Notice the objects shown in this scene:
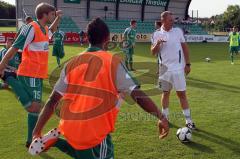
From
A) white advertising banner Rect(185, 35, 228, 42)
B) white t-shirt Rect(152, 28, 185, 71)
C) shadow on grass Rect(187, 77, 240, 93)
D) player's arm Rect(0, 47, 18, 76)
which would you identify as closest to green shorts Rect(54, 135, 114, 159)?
player's arm Rect(0, 47, 18, 76)

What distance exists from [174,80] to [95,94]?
4067 mm

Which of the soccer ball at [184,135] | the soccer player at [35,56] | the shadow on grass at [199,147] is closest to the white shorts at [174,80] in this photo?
the soccer ball at [184,135]

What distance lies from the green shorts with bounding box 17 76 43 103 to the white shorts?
248cm

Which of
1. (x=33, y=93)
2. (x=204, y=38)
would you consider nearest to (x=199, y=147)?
(x=33, y=93)

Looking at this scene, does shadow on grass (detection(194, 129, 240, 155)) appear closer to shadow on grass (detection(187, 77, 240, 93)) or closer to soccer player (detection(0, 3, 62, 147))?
soccer player (detection(0, 3, 62, 147))

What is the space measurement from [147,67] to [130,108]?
9.38m

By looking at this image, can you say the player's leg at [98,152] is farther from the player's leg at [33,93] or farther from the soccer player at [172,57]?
the soccer player at [172,57]

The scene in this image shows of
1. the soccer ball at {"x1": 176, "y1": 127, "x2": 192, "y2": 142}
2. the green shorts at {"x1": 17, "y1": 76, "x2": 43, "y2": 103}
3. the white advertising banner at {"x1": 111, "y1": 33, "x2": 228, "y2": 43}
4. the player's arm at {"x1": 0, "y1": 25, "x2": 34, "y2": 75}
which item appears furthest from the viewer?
the white advertising banner at {"x1": 111, "y1": 33, "x2": 228, "y2": 43}

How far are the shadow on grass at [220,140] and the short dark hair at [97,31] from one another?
3759 mm

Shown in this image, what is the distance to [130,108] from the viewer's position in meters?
9.47

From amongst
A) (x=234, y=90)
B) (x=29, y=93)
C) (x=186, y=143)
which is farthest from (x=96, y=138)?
(x=234, y=90)

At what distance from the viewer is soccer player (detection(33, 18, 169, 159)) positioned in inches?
128

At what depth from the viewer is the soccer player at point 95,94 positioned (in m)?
3.25

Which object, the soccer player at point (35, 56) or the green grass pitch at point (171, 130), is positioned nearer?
the soccer player at point (35, 56)
